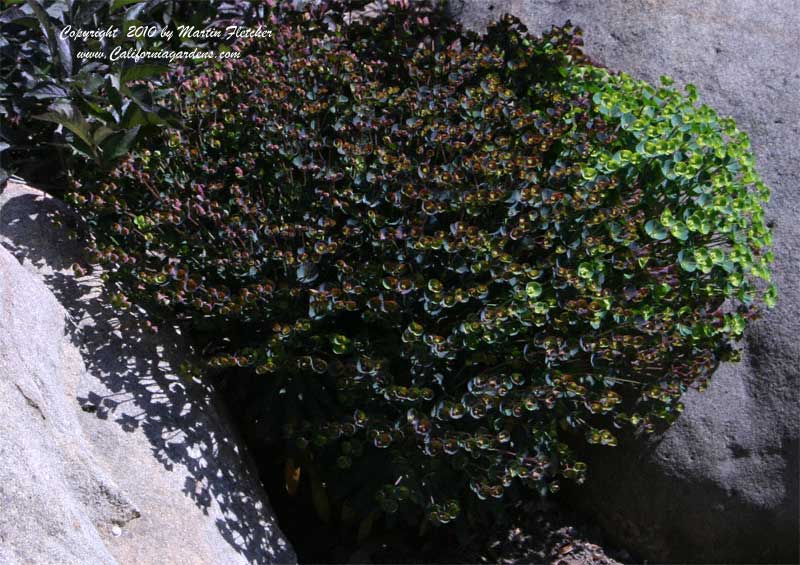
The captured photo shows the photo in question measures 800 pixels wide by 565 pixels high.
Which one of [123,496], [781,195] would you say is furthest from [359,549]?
[781,195]

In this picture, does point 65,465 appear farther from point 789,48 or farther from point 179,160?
point 789,48

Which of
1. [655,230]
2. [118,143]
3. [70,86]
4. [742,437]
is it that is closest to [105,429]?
[118,143]

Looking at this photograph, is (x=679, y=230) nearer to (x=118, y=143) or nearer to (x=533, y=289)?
(x=533, y=289)

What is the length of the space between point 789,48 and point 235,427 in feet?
8.69

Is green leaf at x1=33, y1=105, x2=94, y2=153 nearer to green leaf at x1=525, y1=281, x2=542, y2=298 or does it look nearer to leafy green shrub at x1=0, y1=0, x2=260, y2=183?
leafy green shrub at x1=0, y1=0, x2=260, y2=183

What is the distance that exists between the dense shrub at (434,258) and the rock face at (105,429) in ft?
0.55

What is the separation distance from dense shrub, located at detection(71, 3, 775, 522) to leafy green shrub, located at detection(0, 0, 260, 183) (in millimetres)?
143

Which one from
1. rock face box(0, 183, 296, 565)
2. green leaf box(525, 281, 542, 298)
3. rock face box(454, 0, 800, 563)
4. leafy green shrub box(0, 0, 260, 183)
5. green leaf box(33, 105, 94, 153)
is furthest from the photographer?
rock face box(454, 0, 800, 563)

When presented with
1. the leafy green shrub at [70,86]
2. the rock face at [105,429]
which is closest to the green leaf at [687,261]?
the rock face at [105,429]

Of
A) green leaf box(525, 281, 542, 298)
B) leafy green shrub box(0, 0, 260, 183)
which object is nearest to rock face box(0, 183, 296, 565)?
leafy green shrub box(0, 0, 260, 183)

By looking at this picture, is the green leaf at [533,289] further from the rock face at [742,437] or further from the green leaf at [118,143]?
the green leaf at [118,143]

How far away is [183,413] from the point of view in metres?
3.07

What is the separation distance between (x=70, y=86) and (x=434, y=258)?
149 centimetres

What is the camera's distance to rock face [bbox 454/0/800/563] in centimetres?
332
